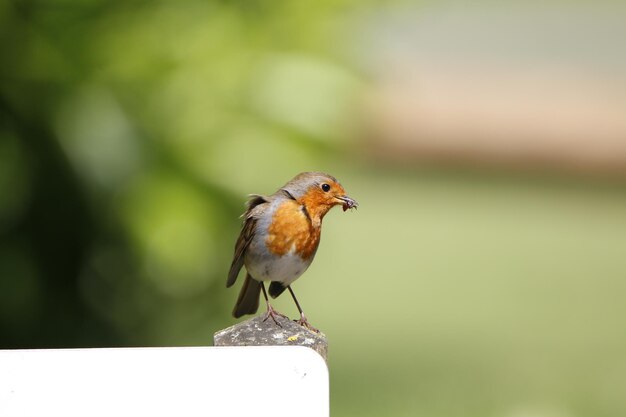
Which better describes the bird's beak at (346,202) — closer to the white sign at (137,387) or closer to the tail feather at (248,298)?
the tail feather at (248,298)

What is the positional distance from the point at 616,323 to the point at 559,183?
434 cm

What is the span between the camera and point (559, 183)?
11.5m

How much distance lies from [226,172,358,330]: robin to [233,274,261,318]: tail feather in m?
0.09

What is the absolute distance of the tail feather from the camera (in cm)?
290

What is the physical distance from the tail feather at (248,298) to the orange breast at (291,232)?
0.16 meters

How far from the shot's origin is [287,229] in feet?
9.14

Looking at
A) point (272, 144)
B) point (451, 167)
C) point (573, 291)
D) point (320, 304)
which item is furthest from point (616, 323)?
point (451, 167)

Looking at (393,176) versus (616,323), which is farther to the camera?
(393,176)

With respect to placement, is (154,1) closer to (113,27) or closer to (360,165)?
(113,27)

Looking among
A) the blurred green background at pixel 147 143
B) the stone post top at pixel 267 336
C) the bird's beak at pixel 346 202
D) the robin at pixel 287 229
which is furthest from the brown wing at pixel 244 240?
the blurred green background at pixel 147 143

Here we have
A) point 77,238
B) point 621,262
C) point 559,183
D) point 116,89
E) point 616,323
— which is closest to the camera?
point 116,89

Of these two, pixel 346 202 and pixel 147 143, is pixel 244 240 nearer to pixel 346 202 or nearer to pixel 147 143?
pixel 346 202

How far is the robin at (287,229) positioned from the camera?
Result: 9.04 feet

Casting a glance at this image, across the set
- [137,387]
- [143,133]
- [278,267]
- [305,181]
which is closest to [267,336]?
[137,387]
